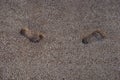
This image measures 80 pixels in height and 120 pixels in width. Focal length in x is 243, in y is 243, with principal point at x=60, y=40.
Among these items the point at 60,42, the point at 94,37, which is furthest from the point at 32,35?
the point at 94,37

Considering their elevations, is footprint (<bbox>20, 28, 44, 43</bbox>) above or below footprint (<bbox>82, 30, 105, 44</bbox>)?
below

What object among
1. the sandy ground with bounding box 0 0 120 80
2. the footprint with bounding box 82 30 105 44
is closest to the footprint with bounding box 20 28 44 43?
the sandy ground with bounding box 0 0 120 80

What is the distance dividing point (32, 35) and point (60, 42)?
0.18 metres

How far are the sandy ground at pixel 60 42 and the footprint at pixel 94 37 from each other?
2 centimetres

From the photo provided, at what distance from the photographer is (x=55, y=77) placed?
143 cm

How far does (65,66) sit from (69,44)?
0.14 m

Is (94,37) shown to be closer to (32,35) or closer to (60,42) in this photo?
(60,42)

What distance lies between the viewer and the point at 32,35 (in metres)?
1.49

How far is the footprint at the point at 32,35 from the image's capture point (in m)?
1.48

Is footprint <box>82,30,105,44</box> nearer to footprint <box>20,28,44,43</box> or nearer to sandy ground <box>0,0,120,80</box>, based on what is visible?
sandy ground <box>0,0,120,80</box>

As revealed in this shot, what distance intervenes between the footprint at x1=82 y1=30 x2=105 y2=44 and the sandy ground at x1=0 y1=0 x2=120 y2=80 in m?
0.02

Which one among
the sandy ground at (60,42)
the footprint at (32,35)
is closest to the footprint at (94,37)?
the sandy ground at (60,42)

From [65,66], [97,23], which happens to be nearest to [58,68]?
[65,66]

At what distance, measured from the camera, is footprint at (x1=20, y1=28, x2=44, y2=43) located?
1.48m
